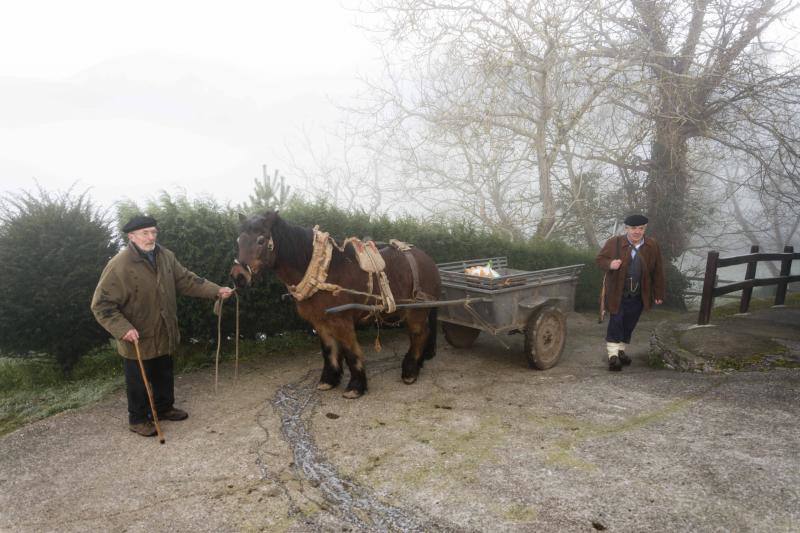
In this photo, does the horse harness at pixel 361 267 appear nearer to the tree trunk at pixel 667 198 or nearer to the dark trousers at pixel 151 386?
the dark trousers at pixel 151 386

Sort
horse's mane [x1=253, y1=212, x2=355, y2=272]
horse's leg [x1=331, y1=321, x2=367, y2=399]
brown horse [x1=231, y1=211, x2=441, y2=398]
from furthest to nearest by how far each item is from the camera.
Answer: horse's leg [x1=331, y1=321, x2=367, y2=399], horse's mane [x1=253, y1=212, x2=355, y2=272], brown horse [x1=231, y1=211, x2=441, y2=398]

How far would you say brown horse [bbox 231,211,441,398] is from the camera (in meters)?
4.00

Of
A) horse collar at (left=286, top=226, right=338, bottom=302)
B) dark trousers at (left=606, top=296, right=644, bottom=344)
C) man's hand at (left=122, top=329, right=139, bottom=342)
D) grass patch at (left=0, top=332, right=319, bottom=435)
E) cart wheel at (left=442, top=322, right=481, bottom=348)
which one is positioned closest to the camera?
man's hand at (left=122, top=329, right=139, bottom=342)

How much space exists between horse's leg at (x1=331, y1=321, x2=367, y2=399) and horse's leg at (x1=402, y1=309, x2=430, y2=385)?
63cm

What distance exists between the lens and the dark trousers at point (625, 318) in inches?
221

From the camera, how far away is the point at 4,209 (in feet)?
17.9

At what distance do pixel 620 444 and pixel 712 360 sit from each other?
8.52 feet

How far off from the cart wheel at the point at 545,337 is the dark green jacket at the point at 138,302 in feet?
12.7

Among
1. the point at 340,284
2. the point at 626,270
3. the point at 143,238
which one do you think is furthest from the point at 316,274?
the point at 626,270

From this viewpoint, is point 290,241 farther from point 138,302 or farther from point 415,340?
point 415,340

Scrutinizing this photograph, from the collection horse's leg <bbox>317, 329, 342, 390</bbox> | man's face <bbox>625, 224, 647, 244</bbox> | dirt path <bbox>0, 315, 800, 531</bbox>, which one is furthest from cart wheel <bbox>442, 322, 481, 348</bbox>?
man's face <bbox>625, 224, 647, 244</bbox>

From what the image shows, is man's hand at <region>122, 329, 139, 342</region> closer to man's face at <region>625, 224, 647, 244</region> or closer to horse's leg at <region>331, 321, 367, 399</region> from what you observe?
horse's leg at <region>331, 321, 367, 399</region>

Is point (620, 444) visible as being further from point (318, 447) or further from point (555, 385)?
point (318, 447)

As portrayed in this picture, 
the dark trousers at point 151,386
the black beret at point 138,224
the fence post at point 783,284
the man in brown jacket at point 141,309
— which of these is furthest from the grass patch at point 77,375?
the fence post at point 783,284
